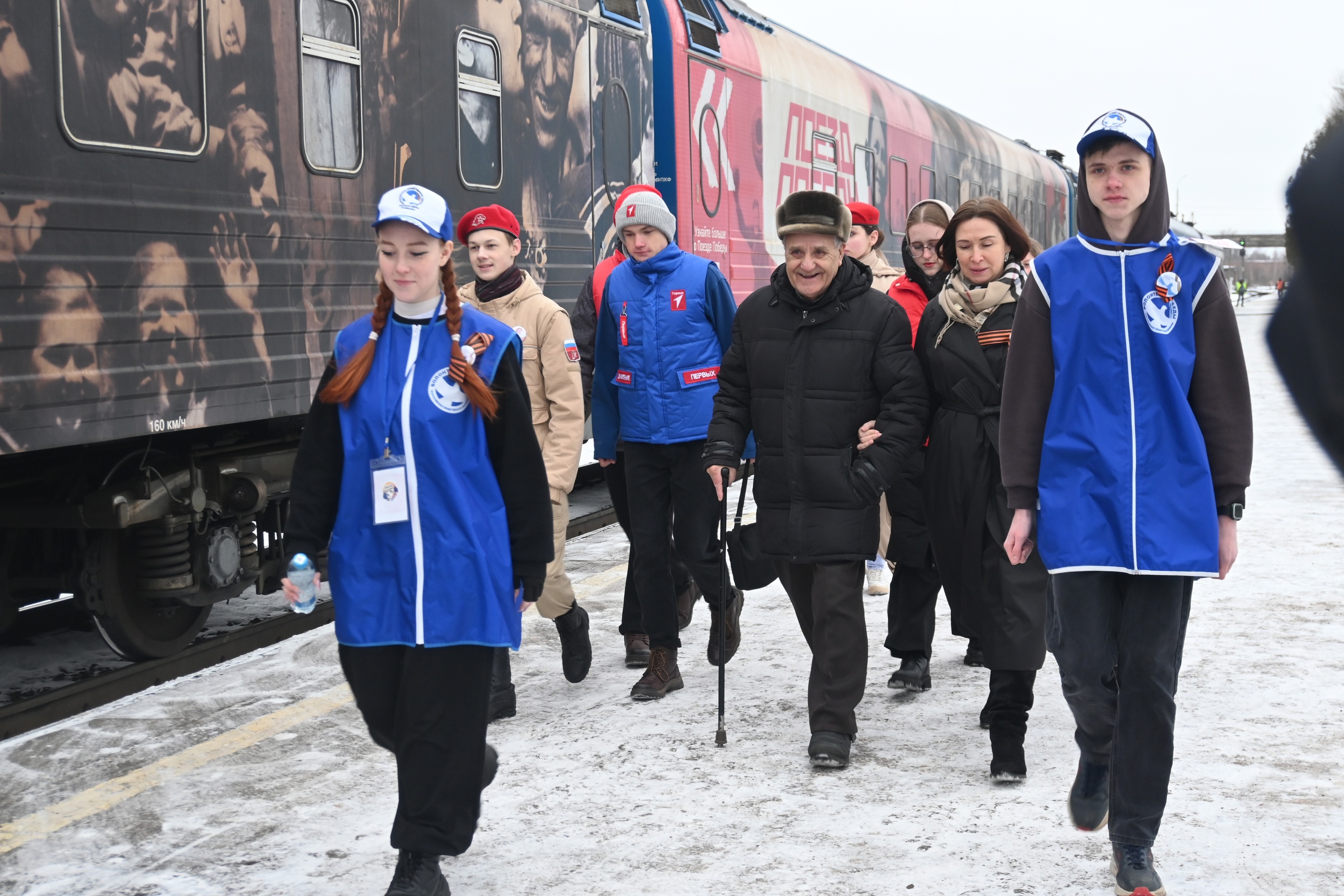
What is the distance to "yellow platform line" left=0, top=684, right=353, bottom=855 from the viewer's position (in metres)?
3.97

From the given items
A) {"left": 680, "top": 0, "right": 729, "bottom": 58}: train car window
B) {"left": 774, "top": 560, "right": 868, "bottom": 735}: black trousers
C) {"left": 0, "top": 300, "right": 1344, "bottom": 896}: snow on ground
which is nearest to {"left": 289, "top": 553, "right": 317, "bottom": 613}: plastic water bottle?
{"left": 0, "top": 300, "right": 1344, "bottom": 896}: snow on ground

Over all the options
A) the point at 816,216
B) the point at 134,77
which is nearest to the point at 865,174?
the point at 816,216

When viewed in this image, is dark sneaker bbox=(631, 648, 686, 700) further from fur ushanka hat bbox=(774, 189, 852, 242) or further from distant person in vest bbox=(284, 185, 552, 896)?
distant person in vest bbox=(284, 185, 552, 896)

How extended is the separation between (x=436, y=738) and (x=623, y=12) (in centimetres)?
679

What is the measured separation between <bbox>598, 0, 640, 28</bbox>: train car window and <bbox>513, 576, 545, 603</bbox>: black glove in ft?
19.9

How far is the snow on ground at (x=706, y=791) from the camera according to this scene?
3.63 metres

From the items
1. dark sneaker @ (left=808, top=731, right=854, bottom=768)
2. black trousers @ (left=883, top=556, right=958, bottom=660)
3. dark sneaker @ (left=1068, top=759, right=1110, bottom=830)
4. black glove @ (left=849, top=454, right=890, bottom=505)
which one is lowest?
dark sneaker @ (left=808, top=731, right=854, bottom=768)

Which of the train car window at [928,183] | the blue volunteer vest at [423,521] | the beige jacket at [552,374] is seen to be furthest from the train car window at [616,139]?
the train car window at [928,183]

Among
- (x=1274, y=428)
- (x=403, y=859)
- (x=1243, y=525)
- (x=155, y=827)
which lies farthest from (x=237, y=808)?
(x=1274, y=428)

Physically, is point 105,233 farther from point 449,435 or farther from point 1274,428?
point 1274,428

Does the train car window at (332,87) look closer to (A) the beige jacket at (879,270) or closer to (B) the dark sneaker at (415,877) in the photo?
(A) the beige jacket at (879,270)

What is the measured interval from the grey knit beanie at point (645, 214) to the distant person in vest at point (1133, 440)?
2000mm

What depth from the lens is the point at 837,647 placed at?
4594mm

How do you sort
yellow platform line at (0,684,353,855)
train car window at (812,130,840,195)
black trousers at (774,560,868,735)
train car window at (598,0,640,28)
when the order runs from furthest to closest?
train car window at (812,130,840,195)
train car window at (598,0,640,28)
black trousers at (774,560,868,735)
yellow platform line at (0,684,353,855)
